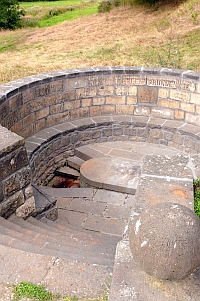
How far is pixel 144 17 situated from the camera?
821 inches

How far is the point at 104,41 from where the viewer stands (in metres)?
17.4

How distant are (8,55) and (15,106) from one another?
29.4 ft

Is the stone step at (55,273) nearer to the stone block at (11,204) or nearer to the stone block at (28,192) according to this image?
the stone block at (11,204)

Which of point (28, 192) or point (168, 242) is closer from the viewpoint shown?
point (168, 242)

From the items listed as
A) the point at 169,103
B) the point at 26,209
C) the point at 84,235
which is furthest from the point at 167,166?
the point at 169,103

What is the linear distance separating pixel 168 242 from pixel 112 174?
459 cm

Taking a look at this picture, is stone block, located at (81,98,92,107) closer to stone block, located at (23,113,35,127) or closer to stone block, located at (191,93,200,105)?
stone block, located at (23,113,35,127)

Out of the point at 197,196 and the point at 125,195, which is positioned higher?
the point at 197,196

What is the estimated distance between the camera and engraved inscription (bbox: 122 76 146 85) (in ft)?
27.5

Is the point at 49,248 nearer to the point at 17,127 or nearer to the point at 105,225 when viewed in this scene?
the point at 105,225

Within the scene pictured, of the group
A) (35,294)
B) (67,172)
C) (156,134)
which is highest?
(35,294)

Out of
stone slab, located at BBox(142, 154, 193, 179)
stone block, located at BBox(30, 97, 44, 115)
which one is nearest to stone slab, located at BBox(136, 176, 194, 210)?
stone slab, located at BBox(142, 154, 193, 179)

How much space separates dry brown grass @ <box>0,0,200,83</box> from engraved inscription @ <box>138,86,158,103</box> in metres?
3.75

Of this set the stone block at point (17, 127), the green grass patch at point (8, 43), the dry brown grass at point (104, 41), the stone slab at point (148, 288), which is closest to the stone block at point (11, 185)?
the stone slab at point (148, 288)
